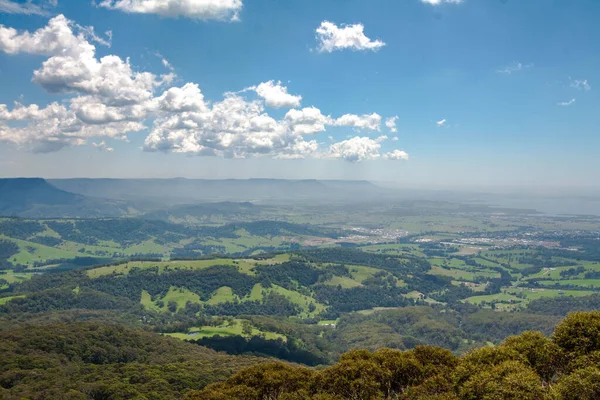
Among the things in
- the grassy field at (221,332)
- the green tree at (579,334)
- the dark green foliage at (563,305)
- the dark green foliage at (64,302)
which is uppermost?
the green tree at (579,334)

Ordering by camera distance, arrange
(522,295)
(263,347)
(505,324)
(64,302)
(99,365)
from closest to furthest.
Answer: (99,365) < (263,347) < (505,324) < (64,302) < (522,295)

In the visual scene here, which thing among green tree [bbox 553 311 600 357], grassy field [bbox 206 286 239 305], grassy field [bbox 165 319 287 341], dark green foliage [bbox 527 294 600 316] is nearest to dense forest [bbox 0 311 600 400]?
green tree [bbox 553 311 600 357]

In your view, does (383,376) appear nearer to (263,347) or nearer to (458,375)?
(458,375)

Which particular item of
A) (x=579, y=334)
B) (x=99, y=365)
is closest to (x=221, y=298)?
(x=99, y=365)

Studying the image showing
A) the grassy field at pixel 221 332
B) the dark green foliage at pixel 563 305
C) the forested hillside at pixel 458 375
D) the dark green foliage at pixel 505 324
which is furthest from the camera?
the dark green foliage at pixel 563 305

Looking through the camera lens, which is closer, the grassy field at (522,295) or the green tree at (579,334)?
the green tree at (579,334)

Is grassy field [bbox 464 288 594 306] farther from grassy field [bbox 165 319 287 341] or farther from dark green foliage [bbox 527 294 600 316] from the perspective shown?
grassy field [bbox 165 319 287 341]

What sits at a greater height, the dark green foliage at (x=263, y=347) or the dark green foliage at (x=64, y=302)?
the dark green foliage at (x=263, y=347)

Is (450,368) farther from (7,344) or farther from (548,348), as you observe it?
(7,344)

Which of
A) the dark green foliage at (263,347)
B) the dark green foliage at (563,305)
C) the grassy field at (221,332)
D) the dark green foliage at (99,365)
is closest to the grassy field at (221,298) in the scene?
the grassy field at (221,332)

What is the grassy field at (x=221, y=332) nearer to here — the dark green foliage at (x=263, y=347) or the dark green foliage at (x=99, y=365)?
the dark green foliage at (x=263, y=347)

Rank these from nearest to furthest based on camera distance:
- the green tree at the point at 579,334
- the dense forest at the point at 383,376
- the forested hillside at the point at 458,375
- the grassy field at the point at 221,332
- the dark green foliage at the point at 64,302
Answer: the forested hillside at the point at 458,375
the dense forest at the point at 383,376
the green tree at the point at 579,334
the grassy field at the point at 221,332
the dark green foliage at the point at 64,302
